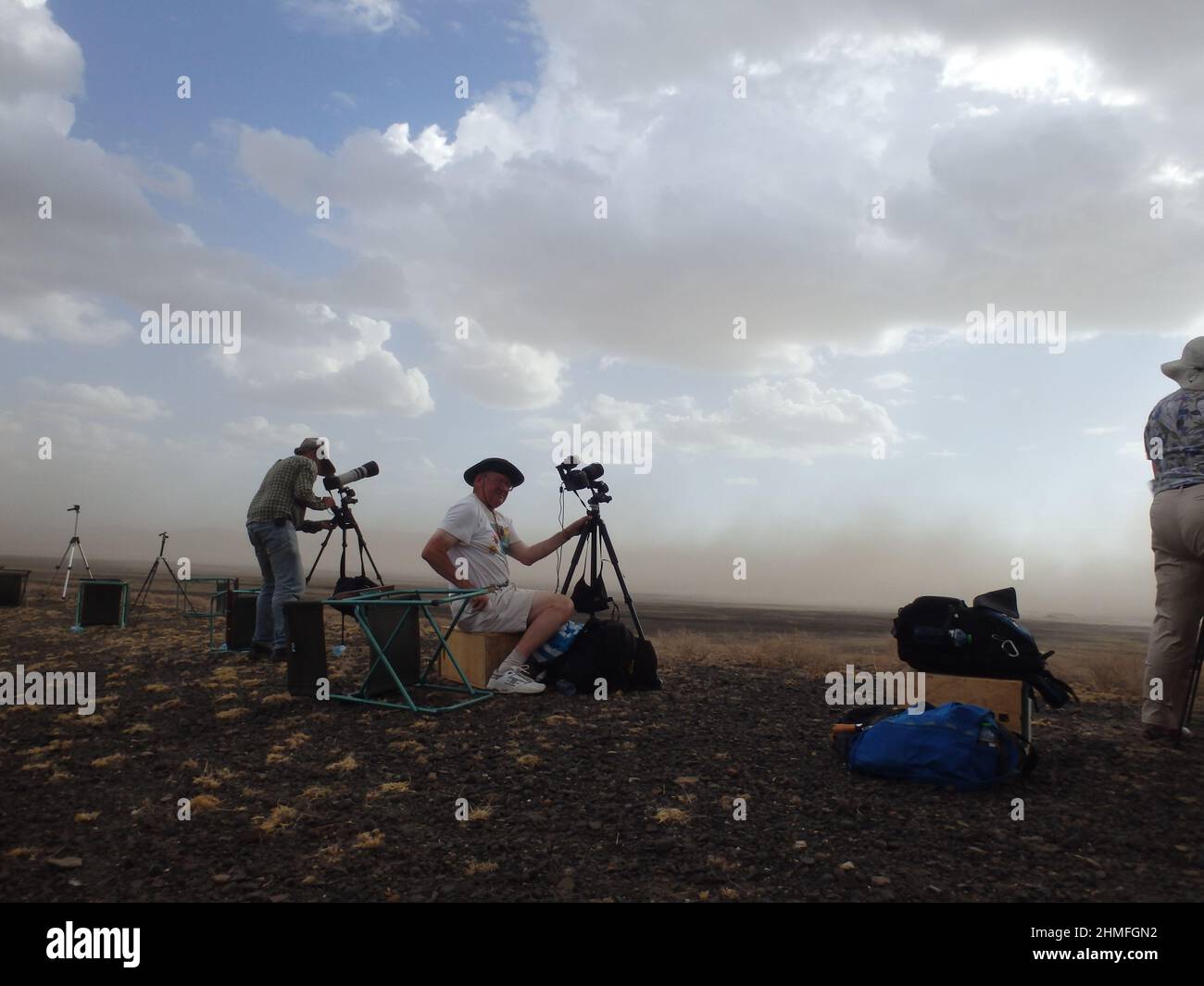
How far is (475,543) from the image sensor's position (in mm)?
6188

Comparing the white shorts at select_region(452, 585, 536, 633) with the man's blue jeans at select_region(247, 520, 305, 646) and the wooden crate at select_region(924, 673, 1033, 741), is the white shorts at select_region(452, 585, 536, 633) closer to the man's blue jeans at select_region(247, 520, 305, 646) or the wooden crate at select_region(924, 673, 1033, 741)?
the man's blue jeans at select_region(247, 520, 305, 646)

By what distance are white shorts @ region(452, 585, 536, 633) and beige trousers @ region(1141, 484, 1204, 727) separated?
4.23 metres

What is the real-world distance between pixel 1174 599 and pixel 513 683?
441cm

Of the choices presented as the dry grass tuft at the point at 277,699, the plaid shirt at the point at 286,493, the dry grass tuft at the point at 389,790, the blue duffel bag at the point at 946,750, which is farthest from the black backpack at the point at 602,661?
the plaid shirt at the point at 286,493

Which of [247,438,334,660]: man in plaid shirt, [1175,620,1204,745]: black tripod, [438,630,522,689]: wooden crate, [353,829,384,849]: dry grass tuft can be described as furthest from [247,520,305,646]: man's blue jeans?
[1175,620,1204,745]: black tripod

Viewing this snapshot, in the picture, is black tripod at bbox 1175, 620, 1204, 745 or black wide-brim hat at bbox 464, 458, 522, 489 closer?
black tripod at bbox 1175, 620, 1204, 745

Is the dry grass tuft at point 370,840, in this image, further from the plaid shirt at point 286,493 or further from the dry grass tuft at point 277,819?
the plaid shirt at point 286,493

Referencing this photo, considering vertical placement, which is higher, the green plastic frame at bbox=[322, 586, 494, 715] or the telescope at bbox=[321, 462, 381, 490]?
the telescope at bbox=[321, 462, 381, 490]

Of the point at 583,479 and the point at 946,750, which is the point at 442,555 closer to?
the point at 583,479

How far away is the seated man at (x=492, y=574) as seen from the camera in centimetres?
610

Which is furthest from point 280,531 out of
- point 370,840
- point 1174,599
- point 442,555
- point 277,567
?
point 1174,599

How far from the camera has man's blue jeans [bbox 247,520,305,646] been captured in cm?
757

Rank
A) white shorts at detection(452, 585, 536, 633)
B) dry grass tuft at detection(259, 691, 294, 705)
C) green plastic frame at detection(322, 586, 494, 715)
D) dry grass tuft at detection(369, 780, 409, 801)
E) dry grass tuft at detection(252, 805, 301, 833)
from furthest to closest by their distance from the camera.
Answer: white shorts at detection(452, 585, 536, 633) → dry grass tuft at detection(259, 691, 294, 705) → green plastic frame at detection(322, 586, 494, 715) → dry grass tuft at detection(369, 780, 409, 801) → dry grass tuft at detection(252, 805, 301, 833)
